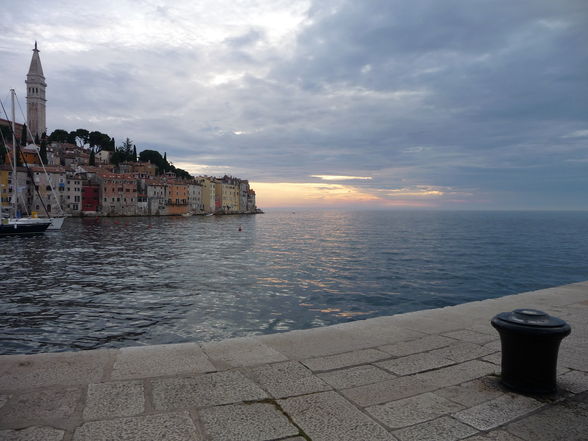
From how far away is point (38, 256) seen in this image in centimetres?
2900

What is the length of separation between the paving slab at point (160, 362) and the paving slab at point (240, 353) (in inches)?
4.8

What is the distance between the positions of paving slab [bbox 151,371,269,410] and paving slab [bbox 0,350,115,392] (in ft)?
2.59

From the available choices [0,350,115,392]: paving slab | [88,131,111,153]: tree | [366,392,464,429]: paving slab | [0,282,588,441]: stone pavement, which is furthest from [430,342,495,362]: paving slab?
[88,131,111,153]: tree

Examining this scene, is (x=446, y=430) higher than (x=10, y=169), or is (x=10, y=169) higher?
(x=10, y=169)

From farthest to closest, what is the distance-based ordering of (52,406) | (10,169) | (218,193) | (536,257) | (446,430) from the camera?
(218,193), (10,169), (536,257), (52,406), (446,430)

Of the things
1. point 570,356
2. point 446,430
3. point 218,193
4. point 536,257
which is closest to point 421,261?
point 536,257

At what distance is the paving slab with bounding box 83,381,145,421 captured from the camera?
334 centimetres

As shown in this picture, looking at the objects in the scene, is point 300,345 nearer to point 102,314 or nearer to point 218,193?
point 102,314

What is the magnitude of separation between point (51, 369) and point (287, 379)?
259cm

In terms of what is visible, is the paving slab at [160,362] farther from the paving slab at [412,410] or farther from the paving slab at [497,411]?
the paving slab at [497,411]

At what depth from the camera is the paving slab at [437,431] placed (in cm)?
308

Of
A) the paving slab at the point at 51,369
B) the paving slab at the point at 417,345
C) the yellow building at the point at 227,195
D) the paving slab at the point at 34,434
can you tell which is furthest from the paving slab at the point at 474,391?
the yellow building at the point at 227,195

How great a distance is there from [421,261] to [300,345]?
86.0ft

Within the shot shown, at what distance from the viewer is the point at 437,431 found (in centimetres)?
318
